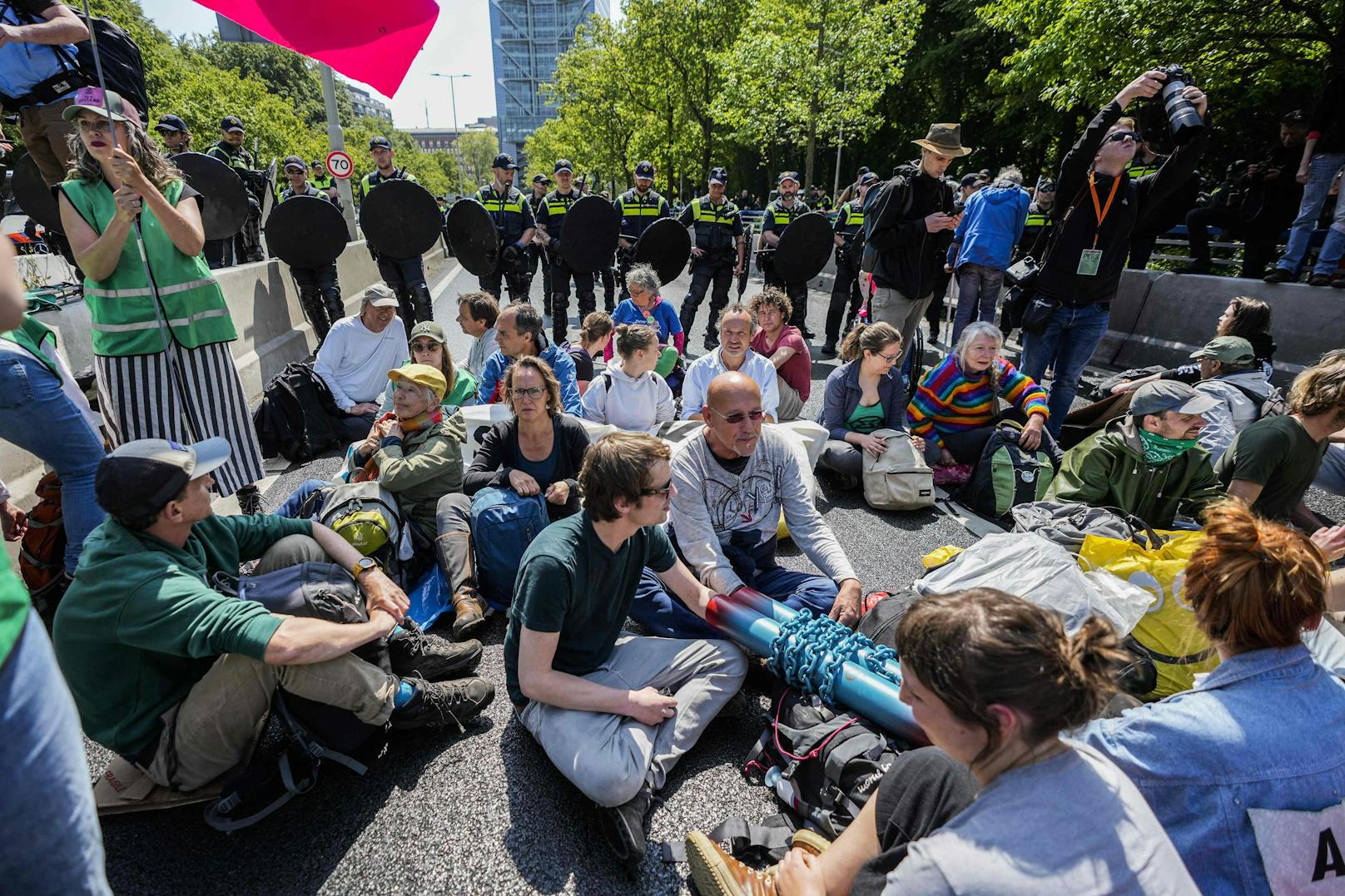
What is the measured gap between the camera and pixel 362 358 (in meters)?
5.21

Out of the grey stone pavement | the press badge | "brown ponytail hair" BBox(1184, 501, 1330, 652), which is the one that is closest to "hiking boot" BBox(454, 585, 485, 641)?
the grey stone pavement

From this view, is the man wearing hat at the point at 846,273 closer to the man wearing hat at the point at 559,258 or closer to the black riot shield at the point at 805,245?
the black riot shield at the point at 805,245

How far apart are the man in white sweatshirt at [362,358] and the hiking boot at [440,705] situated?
315 centimetres

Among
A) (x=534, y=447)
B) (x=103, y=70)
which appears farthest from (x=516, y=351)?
(x=103, y=70)

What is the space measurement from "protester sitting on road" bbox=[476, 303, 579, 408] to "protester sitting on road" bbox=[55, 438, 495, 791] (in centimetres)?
251

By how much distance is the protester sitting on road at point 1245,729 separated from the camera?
135cm

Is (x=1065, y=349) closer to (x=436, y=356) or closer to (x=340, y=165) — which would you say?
(x=436, y=356)

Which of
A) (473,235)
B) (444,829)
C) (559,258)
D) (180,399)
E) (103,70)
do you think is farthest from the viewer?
(559,258)

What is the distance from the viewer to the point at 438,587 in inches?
130

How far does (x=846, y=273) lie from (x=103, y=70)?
7145 mm

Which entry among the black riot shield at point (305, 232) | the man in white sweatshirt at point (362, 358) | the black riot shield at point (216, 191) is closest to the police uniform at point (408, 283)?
the black riot shield at point (305, 232)

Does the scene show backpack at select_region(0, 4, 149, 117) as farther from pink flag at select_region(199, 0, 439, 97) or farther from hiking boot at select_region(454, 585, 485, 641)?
hiking boot at select_region(454, 585, 485, 641)

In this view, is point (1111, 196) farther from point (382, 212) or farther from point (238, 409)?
point (382, 212)

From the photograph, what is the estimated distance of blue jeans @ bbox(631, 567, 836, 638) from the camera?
2838 mm
